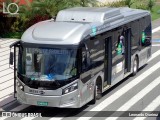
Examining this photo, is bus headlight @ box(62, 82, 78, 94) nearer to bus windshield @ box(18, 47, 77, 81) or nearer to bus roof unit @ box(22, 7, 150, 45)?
bus windshield @ box(18, 47, 77, 81)

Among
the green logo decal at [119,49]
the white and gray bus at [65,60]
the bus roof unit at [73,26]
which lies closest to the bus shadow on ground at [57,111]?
the white and gray bus at [65,60]

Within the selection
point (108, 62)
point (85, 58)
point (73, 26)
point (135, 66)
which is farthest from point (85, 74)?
point (135, 66)

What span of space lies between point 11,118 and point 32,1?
17.1 metres

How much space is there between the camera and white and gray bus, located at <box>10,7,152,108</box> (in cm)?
1549

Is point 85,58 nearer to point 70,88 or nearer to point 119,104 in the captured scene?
point 70,88

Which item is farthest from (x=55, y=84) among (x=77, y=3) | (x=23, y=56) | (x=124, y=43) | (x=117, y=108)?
(x=77, y=3)

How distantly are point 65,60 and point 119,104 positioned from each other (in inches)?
126

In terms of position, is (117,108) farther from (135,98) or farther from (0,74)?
(0,74)

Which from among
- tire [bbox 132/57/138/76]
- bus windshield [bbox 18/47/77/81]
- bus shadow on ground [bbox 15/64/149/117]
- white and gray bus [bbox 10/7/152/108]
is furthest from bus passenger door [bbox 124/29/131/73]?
bus windshield [bbox 18/47/77/81]

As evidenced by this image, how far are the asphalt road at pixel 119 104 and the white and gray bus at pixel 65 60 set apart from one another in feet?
1.46

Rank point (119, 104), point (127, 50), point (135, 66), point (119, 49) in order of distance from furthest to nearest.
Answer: point (135, 66) → point (127, 50) → point (119, 49) → point (119, 104)

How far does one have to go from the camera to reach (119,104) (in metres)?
17.5

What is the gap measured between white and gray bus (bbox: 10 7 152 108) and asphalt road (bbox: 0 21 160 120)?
17.5 inches

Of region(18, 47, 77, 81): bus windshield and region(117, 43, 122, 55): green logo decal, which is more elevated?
region(18, 47, 77, 81): bus windshield
